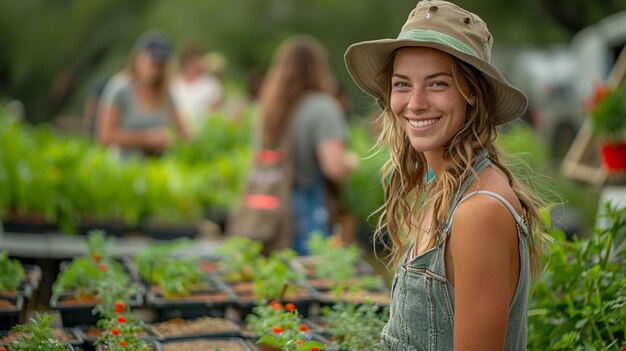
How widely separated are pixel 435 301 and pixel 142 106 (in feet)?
16.4

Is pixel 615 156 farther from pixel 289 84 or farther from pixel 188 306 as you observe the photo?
pixel 188 306

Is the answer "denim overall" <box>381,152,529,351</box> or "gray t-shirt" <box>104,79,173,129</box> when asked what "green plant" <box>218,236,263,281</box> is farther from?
"gray t-shirt" <box>104,79,173,129</box>

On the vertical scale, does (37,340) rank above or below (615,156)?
below

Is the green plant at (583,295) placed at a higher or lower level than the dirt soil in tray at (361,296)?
higher

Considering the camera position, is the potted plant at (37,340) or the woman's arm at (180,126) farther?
the woman's arm at (180,126)

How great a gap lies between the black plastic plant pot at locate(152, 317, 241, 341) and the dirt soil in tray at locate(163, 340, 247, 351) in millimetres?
34

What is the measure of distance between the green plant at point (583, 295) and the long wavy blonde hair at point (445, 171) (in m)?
0.38

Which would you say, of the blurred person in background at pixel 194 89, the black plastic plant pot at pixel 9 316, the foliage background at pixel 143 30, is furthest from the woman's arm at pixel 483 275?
the foliage background at pixel 143 30

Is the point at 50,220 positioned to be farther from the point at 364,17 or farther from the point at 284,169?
the point at 364,17

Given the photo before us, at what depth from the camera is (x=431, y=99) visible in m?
2.10

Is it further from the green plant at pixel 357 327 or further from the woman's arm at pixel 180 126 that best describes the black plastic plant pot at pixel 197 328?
the woman's arm at pixel 180 126

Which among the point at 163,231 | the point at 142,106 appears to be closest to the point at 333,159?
the point at 163,231

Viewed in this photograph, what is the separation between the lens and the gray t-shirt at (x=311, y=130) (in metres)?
5.29

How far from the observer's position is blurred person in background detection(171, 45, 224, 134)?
9625 mm
